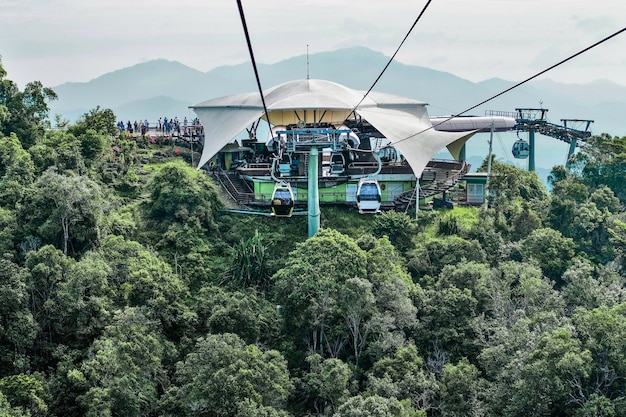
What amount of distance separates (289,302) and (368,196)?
29.4 feet

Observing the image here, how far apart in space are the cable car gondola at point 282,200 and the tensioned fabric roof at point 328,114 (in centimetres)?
556

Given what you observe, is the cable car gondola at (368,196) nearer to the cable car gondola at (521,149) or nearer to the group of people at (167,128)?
the group of people at (167,128)

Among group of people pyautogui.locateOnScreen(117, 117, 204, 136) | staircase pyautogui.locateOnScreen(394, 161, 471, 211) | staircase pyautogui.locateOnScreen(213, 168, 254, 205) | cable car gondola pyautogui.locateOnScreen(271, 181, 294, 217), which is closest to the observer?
cable car gondola pyautogui.locateOnScreen(271, 181, 294, 217)

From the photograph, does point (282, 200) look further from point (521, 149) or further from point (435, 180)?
point (521, 149)

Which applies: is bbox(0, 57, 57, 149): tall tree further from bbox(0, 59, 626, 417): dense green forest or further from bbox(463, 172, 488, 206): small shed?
bbox(463, 172, 488, 206): small shed

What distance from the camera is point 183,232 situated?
3177 cm

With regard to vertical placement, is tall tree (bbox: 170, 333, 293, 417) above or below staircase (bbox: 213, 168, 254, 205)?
below

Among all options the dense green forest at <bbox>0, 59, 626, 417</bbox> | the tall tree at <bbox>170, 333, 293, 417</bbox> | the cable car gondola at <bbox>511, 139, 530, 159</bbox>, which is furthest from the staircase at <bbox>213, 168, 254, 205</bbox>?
the cable car gondola at <bbox>511, 139, 530, 159</bbox>

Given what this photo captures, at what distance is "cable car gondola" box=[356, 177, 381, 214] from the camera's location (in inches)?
1325

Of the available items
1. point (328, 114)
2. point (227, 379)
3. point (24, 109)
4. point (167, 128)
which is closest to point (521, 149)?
point (328, 114)

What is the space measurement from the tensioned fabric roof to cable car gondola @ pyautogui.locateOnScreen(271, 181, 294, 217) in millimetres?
5557

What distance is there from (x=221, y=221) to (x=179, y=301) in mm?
7497

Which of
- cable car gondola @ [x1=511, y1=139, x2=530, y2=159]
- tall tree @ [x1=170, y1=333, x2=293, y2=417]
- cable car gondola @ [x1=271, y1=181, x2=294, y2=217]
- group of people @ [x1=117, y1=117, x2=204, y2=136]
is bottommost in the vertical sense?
tall tree @ [x1=170, y1=333, x2=293, y2=417]

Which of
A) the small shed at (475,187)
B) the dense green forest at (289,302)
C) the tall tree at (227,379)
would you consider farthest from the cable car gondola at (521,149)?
the tall tree at (227,379)
